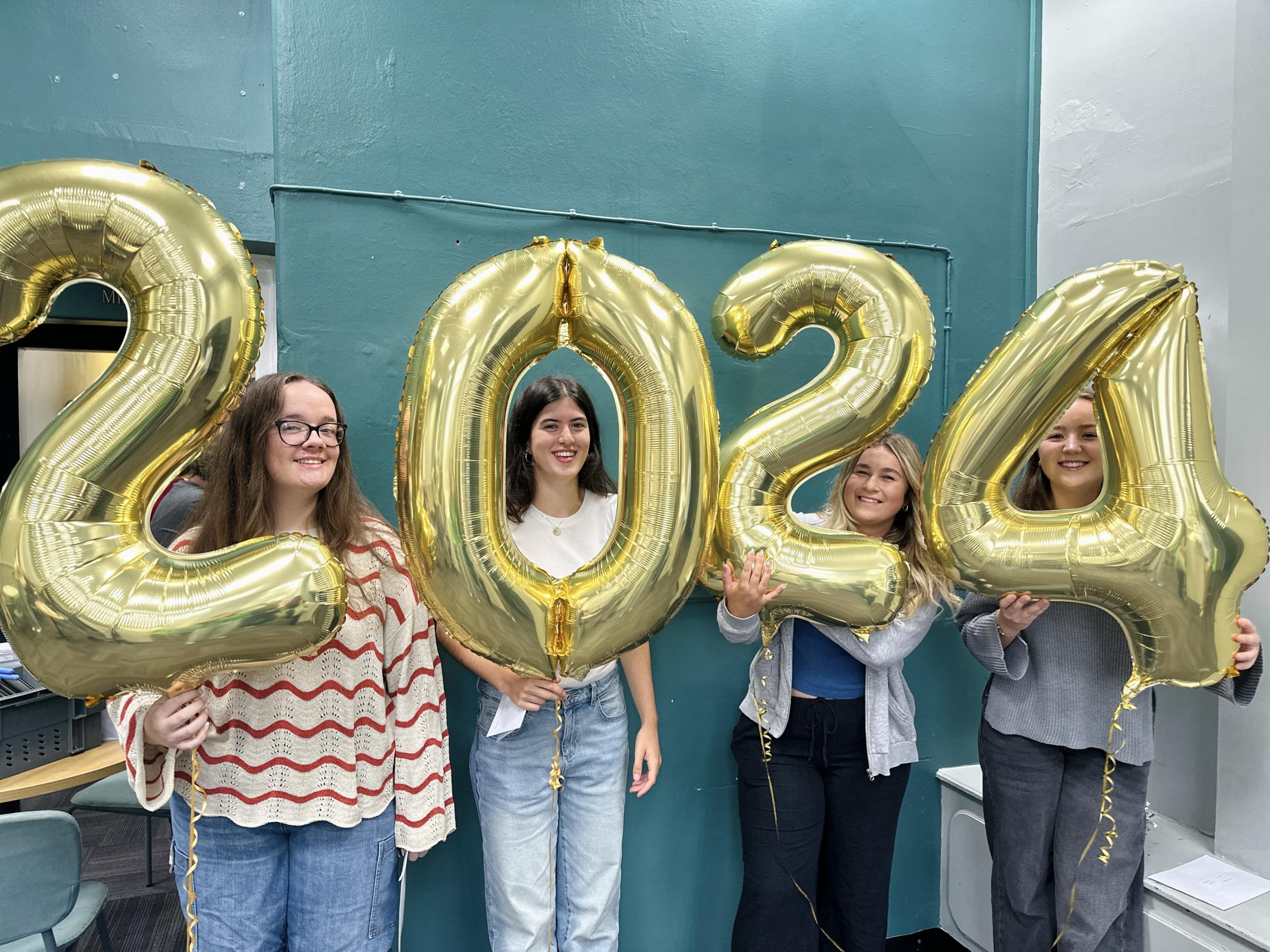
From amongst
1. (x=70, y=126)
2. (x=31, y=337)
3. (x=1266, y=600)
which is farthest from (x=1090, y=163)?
(x=31, y=337)

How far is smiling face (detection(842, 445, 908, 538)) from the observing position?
1405 mm

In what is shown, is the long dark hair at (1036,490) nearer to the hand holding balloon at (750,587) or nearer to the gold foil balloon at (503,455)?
the hand holding balloon at (750,587)

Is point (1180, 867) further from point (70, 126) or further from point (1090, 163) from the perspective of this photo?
point (70, 126)

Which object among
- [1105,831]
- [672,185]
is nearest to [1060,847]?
[1105,831]

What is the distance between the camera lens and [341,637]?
44.6 inches

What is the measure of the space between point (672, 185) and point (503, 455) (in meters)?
1.10

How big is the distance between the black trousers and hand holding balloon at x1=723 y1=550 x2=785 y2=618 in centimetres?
64

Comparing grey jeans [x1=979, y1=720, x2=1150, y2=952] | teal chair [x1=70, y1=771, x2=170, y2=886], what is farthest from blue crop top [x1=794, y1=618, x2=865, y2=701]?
teal chair [x1=70, y1=771, x2=170, y2=886]

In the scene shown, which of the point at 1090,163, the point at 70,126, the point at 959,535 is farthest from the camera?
Result: the point at 70,126

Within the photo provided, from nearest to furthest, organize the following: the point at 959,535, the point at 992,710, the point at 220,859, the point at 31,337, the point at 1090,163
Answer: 1. the point at 959,535
2. the point at 220,859
3. the point at 992,710
4. the point at 1090,163
5. the point at 31,337

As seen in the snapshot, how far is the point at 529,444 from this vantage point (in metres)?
1.38

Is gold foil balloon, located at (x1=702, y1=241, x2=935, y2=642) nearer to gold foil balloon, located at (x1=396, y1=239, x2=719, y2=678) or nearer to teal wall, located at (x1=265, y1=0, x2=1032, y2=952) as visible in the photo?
gold foil balloon, located at (x1=396, y1=239, x2=719, y2=678)

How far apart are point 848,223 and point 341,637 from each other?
5.00 ft

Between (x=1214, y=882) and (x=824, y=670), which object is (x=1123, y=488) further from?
(x=1214, y=882)
